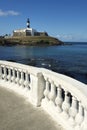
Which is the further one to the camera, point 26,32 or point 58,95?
point 26,32

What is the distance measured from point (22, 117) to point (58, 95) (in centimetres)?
104

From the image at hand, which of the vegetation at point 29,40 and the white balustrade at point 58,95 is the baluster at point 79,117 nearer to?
the white balustrade at point 58,95

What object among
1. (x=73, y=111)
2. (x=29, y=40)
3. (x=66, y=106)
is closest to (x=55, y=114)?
(x=66, y=106)

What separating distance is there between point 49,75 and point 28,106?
1179 mm

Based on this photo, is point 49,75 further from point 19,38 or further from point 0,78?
point 19,38

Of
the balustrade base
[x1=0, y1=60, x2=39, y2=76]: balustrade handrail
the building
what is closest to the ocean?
[x1=0, y1=60, x2=39, y2=76]: balustrade handrail

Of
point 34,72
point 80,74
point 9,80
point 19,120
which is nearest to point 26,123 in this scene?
point 19,120

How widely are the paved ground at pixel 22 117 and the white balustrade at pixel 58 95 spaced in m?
0.18

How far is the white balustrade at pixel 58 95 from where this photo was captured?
3941 millimetres

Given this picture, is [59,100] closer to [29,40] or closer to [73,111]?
[73,111]

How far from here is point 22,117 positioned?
5.39 m

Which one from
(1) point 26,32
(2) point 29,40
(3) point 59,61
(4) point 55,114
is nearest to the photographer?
(4) point 55,114

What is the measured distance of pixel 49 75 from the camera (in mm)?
5535

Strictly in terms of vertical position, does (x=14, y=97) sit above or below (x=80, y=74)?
above
